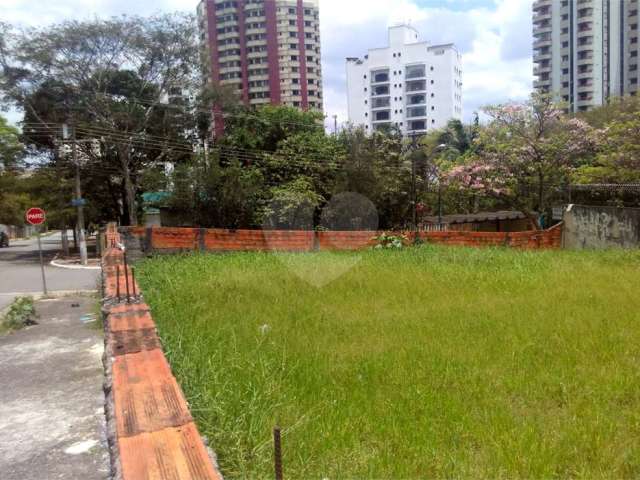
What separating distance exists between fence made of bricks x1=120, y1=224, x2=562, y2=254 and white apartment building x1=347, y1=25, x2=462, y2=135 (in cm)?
6713

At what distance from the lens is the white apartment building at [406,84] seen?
83500 mm

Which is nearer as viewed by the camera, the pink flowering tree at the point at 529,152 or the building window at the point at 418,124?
the pink flowering tree at the point at 529,152

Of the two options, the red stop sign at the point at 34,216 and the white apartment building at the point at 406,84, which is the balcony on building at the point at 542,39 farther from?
the red stop sign at the point at 34,216

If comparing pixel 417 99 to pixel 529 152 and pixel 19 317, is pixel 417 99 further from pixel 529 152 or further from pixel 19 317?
pixel 19 317

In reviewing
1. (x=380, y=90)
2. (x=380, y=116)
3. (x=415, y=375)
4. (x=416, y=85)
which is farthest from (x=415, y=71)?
(x=415, y=375)

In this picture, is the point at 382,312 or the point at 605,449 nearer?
the point at 605,449

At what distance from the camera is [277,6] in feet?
267

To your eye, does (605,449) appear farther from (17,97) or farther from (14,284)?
(17,97)

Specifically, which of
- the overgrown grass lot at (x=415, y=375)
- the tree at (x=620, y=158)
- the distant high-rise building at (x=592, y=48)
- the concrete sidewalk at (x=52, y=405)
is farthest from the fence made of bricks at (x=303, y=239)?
the distant high-rise building at (x=592, y=48)

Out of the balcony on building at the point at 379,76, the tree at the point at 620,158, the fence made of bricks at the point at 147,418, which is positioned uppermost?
the balcony on building at the point at 379,76

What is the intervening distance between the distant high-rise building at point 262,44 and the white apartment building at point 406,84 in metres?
9.40

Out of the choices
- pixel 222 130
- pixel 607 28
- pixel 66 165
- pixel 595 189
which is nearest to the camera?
pixel 595 189

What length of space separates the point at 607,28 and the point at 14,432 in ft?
276

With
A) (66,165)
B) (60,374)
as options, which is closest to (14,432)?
(60,374)
